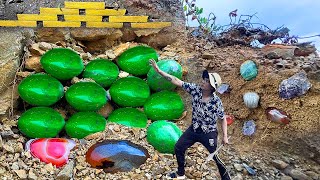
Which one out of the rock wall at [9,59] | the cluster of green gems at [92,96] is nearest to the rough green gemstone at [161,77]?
the cluster of green gems at [92,96]

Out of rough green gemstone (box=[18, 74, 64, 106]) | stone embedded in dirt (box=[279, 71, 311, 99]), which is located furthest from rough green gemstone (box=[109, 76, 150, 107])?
stone embedded in dirt (box=[279, 71, 311, 99])

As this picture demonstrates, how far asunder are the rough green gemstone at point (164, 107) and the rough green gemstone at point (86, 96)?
45cm

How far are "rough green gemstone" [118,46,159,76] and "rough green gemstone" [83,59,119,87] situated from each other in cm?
12

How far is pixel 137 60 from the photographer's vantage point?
15.4ft

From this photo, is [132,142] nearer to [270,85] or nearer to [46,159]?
[46,159]

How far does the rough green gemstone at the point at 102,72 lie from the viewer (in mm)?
4598

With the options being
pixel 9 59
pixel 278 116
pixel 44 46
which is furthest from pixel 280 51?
pixel 9 59

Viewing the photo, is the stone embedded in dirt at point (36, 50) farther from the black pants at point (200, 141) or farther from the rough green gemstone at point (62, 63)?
the black pants at point (200, 141)

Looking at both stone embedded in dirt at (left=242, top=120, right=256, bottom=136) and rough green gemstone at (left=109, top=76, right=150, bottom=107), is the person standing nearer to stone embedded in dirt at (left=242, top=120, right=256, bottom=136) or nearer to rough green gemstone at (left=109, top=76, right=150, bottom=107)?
stone embedded in dirt at (left=242, top=120, right=256, bottom=136)

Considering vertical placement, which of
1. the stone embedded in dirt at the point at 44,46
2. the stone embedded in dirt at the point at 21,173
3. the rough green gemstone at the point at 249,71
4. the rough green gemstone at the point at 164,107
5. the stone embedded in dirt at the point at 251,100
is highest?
the stone embedded in dirt at the point at 44,46

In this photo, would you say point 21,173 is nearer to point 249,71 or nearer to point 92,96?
point 92,96

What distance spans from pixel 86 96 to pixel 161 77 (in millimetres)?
751

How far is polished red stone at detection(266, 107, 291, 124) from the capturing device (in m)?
4.24

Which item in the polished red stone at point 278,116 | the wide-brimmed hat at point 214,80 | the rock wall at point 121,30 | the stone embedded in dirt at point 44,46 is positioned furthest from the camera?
the rock wall at point 121,30
